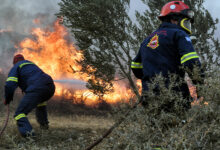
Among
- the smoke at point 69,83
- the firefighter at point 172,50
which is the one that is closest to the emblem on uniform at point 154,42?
the firefighter at point 172,50

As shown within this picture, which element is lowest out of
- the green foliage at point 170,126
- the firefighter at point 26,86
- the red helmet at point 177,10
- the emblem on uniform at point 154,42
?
the green foliage at point 170,126

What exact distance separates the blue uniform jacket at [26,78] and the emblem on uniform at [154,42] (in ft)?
8.63

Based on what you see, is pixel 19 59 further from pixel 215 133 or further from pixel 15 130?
pixel 215 133

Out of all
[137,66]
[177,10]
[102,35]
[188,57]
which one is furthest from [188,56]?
[102,35]

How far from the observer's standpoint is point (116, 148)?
2.21 metres

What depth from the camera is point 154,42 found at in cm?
295

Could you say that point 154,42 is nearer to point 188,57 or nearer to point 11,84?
point 188,57

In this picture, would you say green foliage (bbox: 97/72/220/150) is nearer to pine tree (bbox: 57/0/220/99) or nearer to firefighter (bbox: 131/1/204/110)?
firefighter (bbox: 131/1/204/110)

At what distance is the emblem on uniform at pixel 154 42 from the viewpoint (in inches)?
114

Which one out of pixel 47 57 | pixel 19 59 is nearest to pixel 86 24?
pixel 19 59

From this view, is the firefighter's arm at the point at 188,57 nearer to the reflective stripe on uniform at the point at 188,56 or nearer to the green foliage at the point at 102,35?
the reflective stripe on uniform at the point at 188,56

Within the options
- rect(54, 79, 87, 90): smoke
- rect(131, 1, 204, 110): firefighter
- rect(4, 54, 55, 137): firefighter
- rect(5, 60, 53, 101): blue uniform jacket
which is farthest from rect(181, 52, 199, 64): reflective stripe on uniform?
rect(54, 79, 87, 90): smoke

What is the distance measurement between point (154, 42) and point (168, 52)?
0.74 feet

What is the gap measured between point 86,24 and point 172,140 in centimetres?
757
